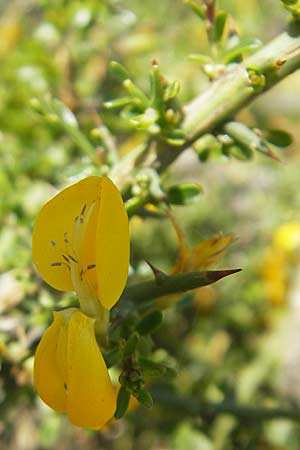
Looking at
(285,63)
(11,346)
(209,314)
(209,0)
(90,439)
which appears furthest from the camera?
(209,314)

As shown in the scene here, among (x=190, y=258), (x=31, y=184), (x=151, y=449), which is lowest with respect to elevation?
(x=151, y=449)

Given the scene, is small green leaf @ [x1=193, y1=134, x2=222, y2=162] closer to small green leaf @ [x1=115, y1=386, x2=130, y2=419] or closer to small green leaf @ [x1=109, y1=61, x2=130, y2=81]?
small green leaf @ [x1=109, y1=61, x2=130, y2=81]

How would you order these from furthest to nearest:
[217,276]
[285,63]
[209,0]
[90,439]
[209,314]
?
[209,314], [90,439], [209,0], [285,63], [217,276]

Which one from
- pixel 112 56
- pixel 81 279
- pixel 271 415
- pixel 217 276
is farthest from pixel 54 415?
pixel 112 56

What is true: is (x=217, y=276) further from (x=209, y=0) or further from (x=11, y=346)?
(x=11, y=346)

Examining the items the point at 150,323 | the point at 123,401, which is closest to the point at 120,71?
the point at 150,323

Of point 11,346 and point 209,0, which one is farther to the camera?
point 11,346

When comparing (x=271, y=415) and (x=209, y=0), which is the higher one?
(x=209, y=0)

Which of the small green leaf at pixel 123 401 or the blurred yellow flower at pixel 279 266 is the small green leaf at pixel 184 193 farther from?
the blurred yellow flower at pixel 279 266
